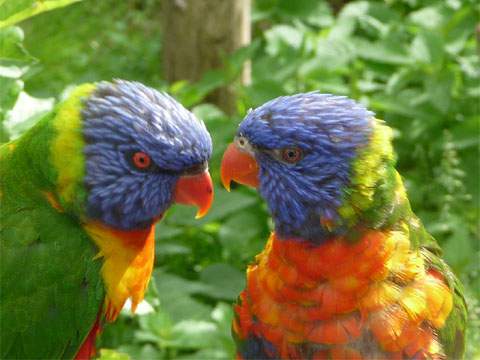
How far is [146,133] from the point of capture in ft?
6.22

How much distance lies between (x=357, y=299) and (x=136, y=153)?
654 millimetres

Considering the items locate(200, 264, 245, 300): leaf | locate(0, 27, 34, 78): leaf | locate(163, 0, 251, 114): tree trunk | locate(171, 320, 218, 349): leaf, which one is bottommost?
locate(200, 264, 245, 300): leaf

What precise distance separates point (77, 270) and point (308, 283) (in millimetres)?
584

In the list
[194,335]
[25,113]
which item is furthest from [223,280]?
[25,113]

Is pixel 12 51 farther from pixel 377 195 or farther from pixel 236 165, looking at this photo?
pixel 377 195

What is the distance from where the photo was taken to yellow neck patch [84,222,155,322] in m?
2.03

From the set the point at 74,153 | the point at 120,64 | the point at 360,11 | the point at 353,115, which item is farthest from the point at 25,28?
the point at 353,115

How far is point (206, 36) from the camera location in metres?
3.95

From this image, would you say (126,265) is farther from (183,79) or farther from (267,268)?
(183,79)

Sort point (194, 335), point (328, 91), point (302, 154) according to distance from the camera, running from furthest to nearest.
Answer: point (328, 91)
point (194, 335)
point (302, 154)

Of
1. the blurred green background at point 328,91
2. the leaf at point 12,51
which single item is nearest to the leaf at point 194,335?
the blurred green background at point 328,91

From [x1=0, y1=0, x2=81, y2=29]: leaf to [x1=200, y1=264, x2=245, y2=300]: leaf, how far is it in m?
1.44

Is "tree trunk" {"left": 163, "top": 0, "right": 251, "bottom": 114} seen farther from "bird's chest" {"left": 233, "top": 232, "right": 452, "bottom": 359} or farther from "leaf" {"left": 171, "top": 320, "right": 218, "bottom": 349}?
"bird's chest" {"left": 233, "top": 232, "right": 452, "bottom": 359}

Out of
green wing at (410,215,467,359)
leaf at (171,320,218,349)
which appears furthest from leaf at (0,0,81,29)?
leaf at (171,320,218,349)
